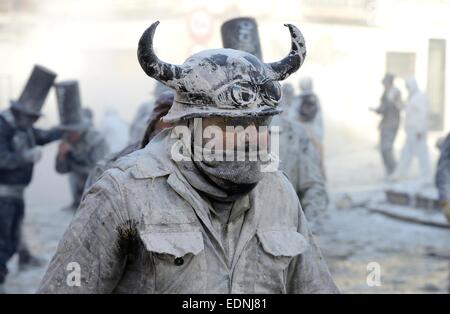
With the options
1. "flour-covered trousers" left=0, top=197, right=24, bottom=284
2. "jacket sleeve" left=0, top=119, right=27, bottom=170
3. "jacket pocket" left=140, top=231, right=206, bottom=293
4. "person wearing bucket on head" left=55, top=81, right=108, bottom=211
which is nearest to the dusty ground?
"flour-covered trousers" left=0, top=197, right=24, bottom=284

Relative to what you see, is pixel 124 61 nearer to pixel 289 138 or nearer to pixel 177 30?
pixel 177 30

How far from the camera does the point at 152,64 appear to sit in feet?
9.20

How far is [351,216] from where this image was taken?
13023 millimetres

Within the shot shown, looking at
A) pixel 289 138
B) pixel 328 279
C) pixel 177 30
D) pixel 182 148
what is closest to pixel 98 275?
pixel 182 148

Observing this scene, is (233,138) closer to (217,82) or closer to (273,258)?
(217,82)

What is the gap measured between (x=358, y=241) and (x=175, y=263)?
848 centimetres

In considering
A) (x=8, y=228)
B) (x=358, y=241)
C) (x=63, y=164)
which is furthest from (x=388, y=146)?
(x=8, y=228)

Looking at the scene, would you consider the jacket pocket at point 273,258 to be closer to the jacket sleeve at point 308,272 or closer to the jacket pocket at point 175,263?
the jacket sleeve at point 308,272

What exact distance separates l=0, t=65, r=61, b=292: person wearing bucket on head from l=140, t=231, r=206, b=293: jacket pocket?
231 inches

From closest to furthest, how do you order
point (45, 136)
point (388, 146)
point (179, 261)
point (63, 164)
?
point (179, 261) → point (45, 136) → point (63, 164) → point (388, 146)

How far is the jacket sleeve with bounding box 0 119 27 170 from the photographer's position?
28.1 ft

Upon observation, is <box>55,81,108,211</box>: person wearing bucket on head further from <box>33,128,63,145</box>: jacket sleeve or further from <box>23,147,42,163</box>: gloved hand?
<box>23,147,42,163</box>: gloved hand

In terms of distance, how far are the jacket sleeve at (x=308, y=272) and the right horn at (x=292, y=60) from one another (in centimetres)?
48

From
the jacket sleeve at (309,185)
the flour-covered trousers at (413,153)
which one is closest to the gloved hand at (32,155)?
the jacket sleeve at (309,185)
